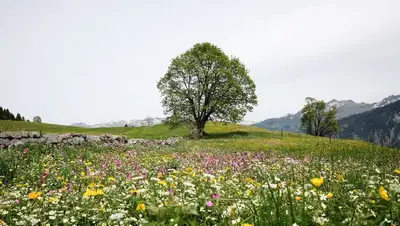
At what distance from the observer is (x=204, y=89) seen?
5003 centimetres

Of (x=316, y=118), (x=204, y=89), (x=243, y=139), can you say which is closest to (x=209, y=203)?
(x=243, y=139)

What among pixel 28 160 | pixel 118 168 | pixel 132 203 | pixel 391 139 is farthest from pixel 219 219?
pixel 28 160

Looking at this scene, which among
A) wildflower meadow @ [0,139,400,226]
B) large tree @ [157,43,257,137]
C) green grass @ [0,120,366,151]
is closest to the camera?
wildflower meadow @ [0,139,400,226]

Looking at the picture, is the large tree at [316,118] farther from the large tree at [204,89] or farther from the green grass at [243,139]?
the large tree at [204,89]

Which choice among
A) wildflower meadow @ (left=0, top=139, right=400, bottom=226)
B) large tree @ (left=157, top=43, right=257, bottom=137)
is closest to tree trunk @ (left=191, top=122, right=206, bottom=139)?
large tree @ (left=157, top=43, right=257, bottom=137)

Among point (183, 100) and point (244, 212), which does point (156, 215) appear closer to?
point (244, 212)

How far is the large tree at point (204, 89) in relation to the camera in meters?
49.6

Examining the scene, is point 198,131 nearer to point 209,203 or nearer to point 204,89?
point 204,89

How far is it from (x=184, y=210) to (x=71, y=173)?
7626 mm

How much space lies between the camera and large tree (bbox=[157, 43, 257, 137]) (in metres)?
49.6

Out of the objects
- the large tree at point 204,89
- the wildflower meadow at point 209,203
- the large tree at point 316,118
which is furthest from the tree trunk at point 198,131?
the large tree at point 316,118

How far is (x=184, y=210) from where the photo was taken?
2.83m

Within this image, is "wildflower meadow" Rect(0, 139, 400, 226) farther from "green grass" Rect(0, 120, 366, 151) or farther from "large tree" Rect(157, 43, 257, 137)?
"large tree" Rect(157, 43, 257, 137)

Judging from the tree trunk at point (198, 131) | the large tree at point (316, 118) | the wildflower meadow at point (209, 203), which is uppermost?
the large tree at point (316, 118)
